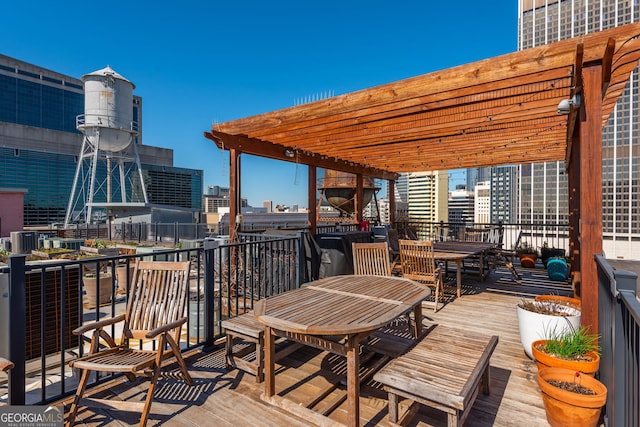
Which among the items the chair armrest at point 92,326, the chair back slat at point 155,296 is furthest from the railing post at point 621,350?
the chair armrest at point 92,326

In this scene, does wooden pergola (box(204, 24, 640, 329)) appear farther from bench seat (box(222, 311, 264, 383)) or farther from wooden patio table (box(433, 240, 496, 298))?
bench seat (box(222, 311, 264, 383))

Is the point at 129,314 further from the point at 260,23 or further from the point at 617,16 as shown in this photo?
the point at 617,16

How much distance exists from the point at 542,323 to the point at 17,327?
375cm

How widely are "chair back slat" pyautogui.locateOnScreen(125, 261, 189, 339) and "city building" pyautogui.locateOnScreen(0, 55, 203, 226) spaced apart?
64.4 feet

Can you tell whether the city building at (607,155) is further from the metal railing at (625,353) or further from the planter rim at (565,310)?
the metal railing at (625,353)

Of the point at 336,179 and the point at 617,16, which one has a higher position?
the point at 617,16

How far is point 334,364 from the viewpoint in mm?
2713

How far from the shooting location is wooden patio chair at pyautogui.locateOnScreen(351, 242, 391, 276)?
12.4 ft

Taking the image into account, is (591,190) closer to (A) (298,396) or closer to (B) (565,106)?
(B) (565,106)


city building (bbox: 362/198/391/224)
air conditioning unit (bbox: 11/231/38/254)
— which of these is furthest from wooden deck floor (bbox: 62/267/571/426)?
air conditioning unit (bbox: 11/231/38/254)

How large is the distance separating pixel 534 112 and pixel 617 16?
4532 centimetres

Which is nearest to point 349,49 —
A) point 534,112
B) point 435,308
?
point 534,112

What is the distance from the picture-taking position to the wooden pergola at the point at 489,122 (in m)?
2.48

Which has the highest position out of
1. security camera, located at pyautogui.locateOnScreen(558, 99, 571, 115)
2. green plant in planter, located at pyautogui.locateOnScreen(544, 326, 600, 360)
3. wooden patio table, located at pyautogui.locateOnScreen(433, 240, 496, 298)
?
security camera, located at pyautogui.locateOnScreen(558, 99, 571, 115)
